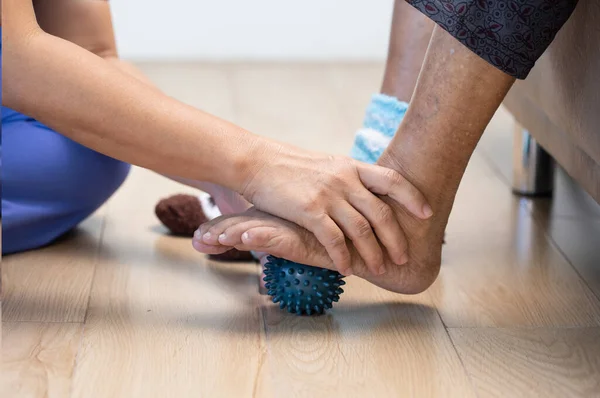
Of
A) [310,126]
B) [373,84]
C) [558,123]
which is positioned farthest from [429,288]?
[373,84]

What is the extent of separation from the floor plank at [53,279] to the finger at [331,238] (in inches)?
11.1

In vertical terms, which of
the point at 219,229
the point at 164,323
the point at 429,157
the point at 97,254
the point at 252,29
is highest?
the point at 429,157

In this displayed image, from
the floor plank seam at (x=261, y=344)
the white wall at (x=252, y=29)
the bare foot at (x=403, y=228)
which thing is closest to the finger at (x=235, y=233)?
the bare foot at (x=403, y=228)

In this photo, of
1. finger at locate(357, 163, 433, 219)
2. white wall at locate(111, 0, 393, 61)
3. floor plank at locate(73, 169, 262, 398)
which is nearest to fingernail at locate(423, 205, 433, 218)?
finger at locate(357, 163, 433, 219)

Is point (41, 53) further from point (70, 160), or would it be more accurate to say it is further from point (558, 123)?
point (558, 123)

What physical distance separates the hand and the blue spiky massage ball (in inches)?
1.3

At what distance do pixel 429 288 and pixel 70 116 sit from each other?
0.47 meters

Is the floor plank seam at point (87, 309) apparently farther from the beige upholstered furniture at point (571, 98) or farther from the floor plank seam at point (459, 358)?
the beige upholstered furniture at point (571, 98)

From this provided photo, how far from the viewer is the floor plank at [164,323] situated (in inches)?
33.4

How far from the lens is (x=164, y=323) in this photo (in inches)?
38.4

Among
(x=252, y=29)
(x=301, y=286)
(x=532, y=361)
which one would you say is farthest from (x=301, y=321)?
(x=252, y=29)

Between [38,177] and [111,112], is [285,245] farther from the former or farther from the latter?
[38,177]

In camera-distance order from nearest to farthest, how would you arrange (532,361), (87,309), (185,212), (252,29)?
(532,361) < (87,309) < (185,212) < (252,29)

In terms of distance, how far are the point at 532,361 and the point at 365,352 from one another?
17 cm
